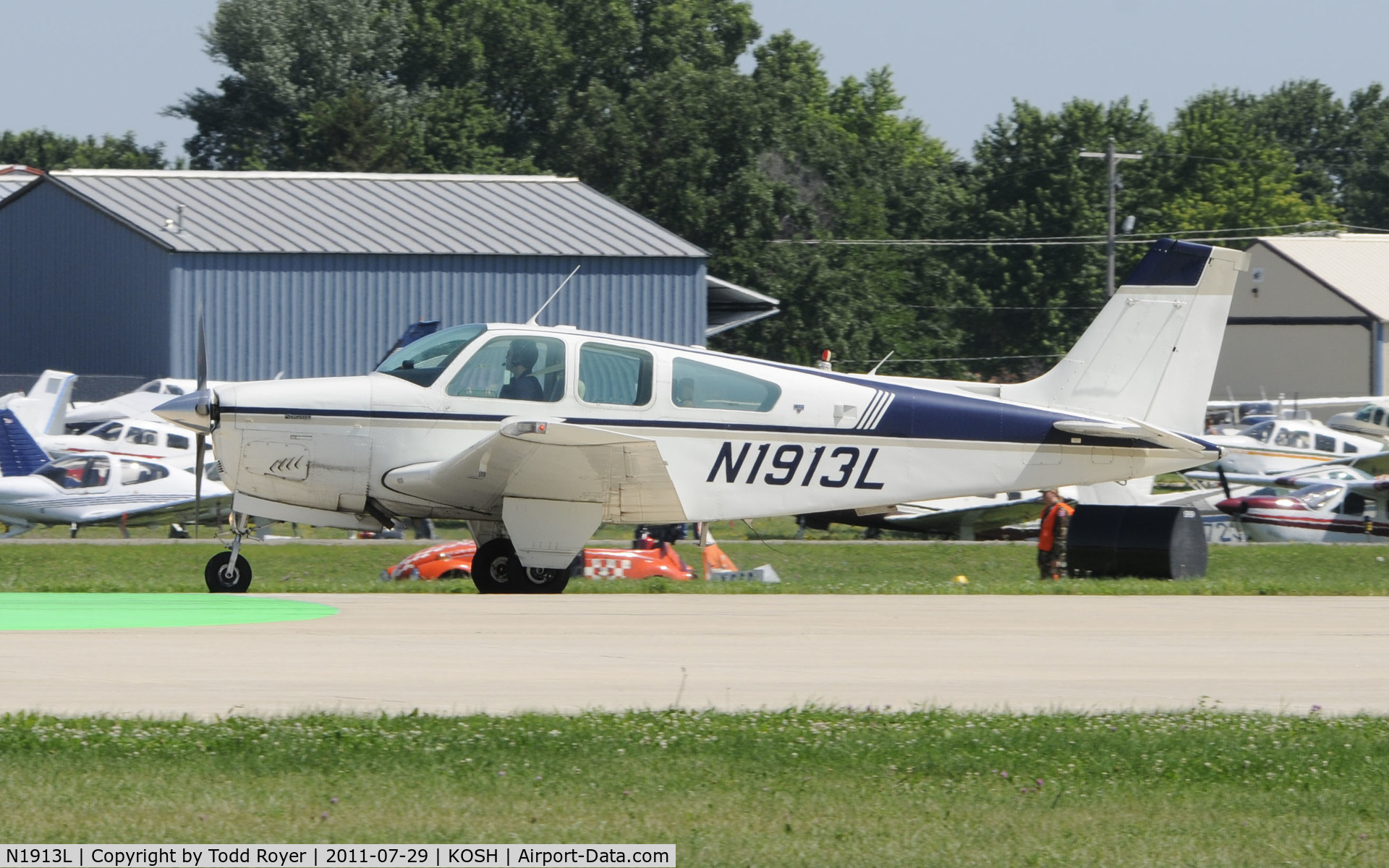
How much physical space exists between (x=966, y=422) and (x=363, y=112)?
2417 inches

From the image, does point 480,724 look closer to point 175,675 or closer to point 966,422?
point 175,675

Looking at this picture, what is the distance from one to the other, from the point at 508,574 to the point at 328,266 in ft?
87.2

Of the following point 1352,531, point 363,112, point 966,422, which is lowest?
point 1352,531

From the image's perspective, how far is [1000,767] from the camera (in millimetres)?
6910

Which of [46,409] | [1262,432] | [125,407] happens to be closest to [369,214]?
[125,407]

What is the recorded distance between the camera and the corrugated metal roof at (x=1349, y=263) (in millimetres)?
64625

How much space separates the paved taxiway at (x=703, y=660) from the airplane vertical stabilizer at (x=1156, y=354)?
2.80 meters

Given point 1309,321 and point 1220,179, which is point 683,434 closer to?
point 1309,321

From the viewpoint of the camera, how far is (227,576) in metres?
13.4

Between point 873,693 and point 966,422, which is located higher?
point 966,422

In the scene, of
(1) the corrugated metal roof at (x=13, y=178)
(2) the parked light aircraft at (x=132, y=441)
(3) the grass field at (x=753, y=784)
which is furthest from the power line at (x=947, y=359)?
(3) the grass field at (x=753, y=784)

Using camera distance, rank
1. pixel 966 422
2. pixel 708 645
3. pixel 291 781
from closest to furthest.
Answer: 1. pixel 291 781
2. pixel 708 645
3. pixel 966 422

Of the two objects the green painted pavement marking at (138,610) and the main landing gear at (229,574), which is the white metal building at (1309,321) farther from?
the green painted pavement marking at (138,610)

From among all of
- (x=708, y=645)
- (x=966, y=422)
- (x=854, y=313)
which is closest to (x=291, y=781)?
(x=708, y=645)
